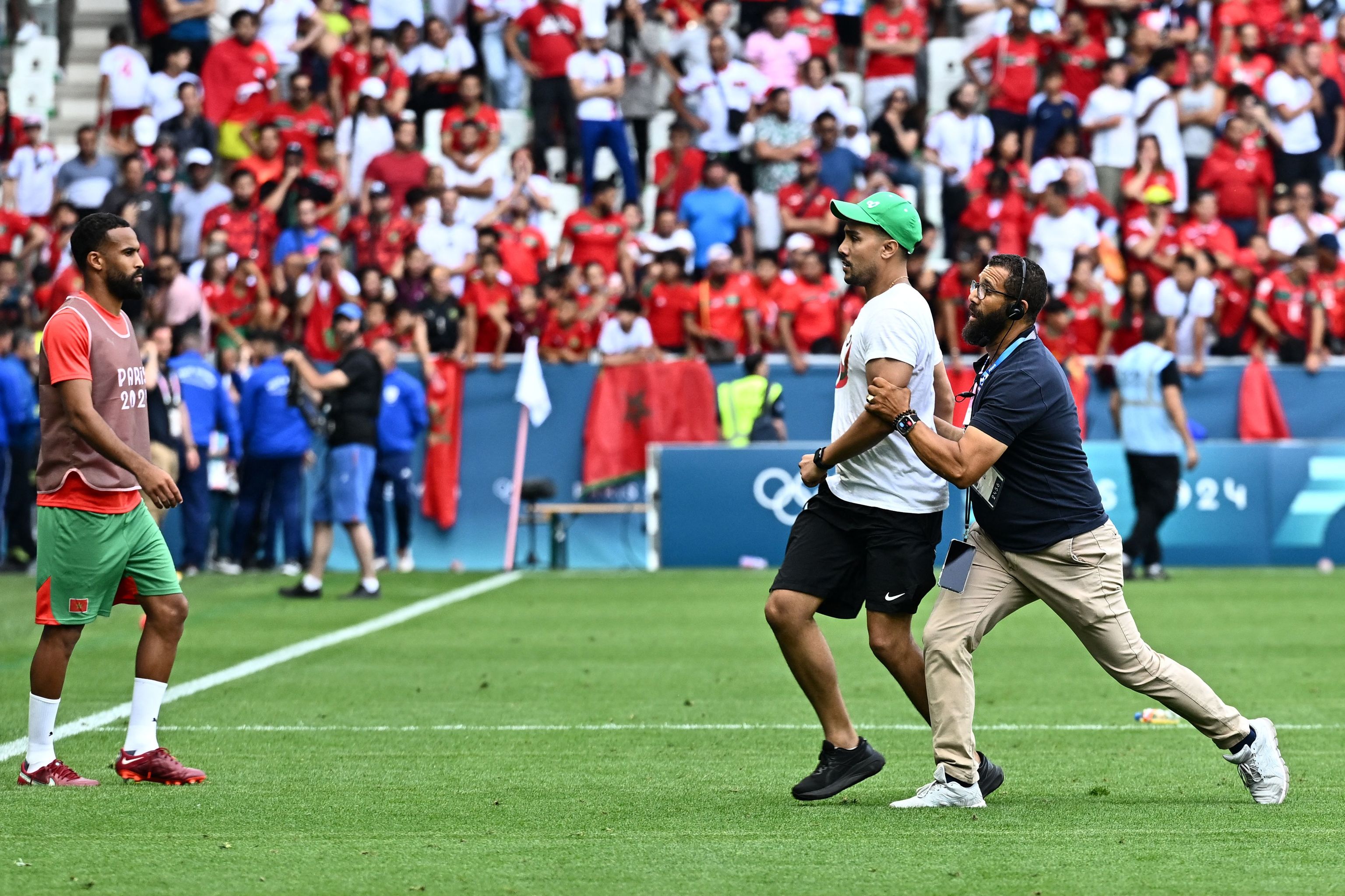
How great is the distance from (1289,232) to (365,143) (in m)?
10.9

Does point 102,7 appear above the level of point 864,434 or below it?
above

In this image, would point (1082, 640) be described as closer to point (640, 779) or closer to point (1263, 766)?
point (1263, 766)

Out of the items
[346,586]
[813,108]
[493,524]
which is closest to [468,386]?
[493,524]

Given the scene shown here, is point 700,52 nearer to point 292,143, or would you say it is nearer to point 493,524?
point 292,143

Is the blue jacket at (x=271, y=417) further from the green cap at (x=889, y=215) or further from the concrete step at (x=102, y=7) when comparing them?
the green cap at (x=889, y=215)

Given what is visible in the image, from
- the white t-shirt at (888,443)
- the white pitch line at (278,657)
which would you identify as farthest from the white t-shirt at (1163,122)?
the white t-shirt at (888,443)

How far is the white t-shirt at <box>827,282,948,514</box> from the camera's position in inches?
255

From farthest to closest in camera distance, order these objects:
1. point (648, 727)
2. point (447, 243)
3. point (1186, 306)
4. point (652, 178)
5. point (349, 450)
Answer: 1. point (652, 178)
2. point (447, 243)
3. point (1186, 306)
4. point (349, 450)
5. point (648, 727)

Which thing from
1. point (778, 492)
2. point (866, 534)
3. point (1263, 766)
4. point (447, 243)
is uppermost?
point (447, 243)

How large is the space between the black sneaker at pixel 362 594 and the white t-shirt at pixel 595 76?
8.61 m

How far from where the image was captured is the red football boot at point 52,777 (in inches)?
270

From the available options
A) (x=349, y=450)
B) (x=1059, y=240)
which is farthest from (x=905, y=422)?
(x=1059, y=240)

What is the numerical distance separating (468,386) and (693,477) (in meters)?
2.64

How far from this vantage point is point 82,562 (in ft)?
22.6
